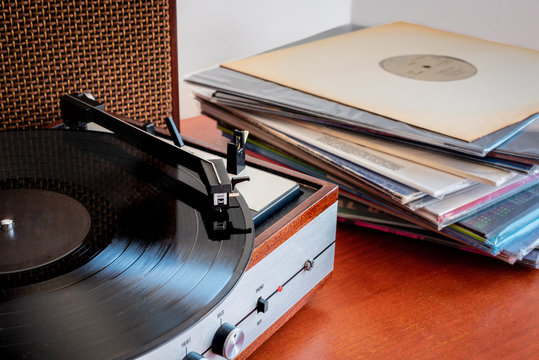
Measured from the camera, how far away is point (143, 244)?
54 centimetres

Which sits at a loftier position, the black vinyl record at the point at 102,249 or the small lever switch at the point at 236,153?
the small lever switch at the point at 236,153

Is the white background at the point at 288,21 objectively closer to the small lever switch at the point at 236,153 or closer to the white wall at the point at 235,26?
the white wall at the point at 235,26

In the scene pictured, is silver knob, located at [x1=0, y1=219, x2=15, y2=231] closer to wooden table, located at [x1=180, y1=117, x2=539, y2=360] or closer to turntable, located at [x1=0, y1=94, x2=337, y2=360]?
turntable, located at [x1=0, y1=94, x2=337, y2=360]

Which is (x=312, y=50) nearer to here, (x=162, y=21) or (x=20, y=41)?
(x=162, y=21)

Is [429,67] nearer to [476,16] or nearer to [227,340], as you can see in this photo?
[476,16]

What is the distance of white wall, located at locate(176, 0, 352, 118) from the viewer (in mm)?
1211

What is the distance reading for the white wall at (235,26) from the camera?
3.97ft

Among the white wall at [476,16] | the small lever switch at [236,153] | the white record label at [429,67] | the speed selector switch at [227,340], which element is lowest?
the speed selector switch at [227,340]

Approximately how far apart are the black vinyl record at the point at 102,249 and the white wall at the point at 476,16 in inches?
33.5

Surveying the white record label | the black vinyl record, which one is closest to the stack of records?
the white record label

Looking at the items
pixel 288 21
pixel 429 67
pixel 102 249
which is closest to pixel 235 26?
pixel 288 21

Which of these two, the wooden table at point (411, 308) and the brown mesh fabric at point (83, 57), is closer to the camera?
the wooden table at point (411, 308)

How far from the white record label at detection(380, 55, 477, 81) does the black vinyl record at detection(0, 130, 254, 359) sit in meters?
0.49

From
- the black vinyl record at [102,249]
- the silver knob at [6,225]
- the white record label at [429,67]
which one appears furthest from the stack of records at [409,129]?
the silver knob at [6,225]
